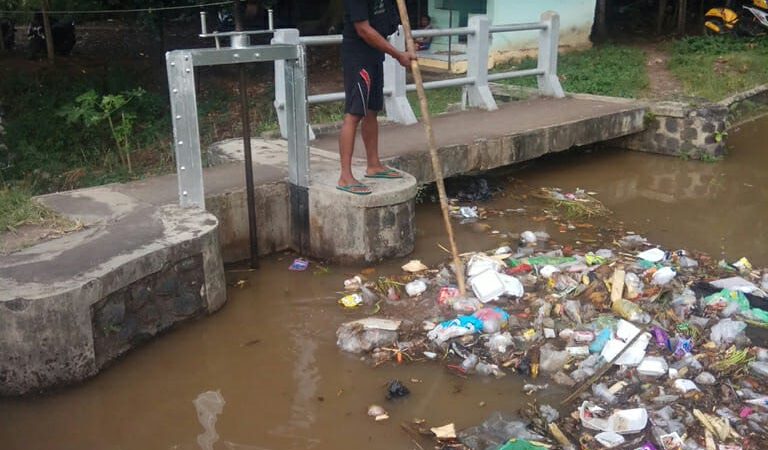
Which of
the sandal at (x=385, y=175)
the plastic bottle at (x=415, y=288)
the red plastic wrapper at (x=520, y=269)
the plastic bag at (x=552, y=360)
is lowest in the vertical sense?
the plastic bag at (x=552, y=360)

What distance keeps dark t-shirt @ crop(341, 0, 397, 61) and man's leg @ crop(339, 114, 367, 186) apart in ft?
1.39

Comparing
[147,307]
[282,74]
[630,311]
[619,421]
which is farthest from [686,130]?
[147,307]

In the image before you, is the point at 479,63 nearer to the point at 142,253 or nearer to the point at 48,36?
the point at 142,253

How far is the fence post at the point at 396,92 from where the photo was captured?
7648 millimetres

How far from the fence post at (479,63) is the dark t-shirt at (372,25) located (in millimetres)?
3413

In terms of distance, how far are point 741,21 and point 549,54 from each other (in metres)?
6.74

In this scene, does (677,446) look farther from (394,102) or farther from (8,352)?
(394,102)

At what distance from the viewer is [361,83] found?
5090 millimetres

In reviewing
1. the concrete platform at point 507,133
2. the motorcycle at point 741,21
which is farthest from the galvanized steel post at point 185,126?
the motorcycle at point 741,21

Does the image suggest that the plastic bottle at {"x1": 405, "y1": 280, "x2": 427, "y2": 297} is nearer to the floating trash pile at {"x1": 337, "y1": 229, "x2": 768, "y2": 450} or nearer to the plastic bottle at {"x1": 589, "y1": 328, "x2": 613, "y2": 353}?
the floating trash pile at {"x1": 337, "y1": 229, "x2": 768, "y2": 450}

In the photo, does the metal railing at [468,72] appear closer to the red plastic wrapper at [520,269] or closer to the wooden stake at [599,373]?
the red plastic wrapper at [520,269]

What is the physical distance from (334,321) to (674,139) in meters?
5.89

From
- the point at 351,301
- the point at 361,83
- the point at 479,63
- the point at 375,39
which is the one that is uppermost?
the point at 375,39

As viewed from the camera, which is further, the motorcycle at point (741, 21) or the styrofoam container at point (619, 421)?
the motorcycle at point (741, 21)
